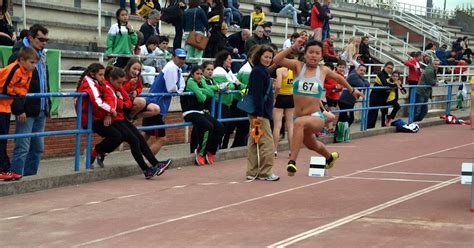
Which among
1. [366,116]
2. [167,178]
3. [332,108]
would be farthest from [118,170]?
[366,116]

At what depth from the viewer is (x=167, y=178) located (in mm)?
14539

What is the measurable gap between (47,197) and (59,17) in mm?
9170

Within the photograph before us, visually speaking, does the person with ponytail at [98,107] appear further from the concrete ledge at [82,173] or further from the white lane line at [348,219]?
the white lane line at [348,219]

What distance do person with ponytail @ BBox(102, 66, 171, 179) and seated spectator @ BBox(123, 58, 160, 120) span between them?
Result: 369mm

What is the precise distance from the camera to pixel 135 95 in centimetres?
1505

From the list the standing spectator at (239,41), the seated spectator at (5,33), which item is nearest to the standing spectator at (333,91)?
the standing spectator at (239,41)

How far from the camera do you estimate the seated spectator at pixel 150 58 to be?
18.8 metres

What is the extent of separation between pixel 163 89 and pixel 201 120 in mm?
888

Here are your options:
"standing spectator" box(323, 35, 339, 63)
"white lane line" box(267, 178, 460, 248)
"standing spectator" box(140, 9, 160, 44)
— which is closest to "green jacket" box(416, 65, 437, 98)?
"standing spectator" box(323, 35, 339, 63)

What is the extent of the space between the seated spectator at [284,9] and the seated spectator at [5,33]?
18198 millimetres

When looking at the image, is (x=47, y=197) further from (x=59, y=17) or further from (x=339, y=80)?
(x=59, y=17)

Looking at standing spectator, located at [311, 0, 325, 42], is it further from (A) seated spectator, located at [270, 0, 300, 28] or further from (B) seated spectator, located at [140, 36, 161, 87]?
(B) seated spectator, located at [140, 36, 161, 87]

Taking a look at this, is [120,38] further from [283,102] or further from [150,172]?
[150,172]

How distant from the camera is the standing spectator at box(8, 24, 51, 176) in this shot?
42.3ft
